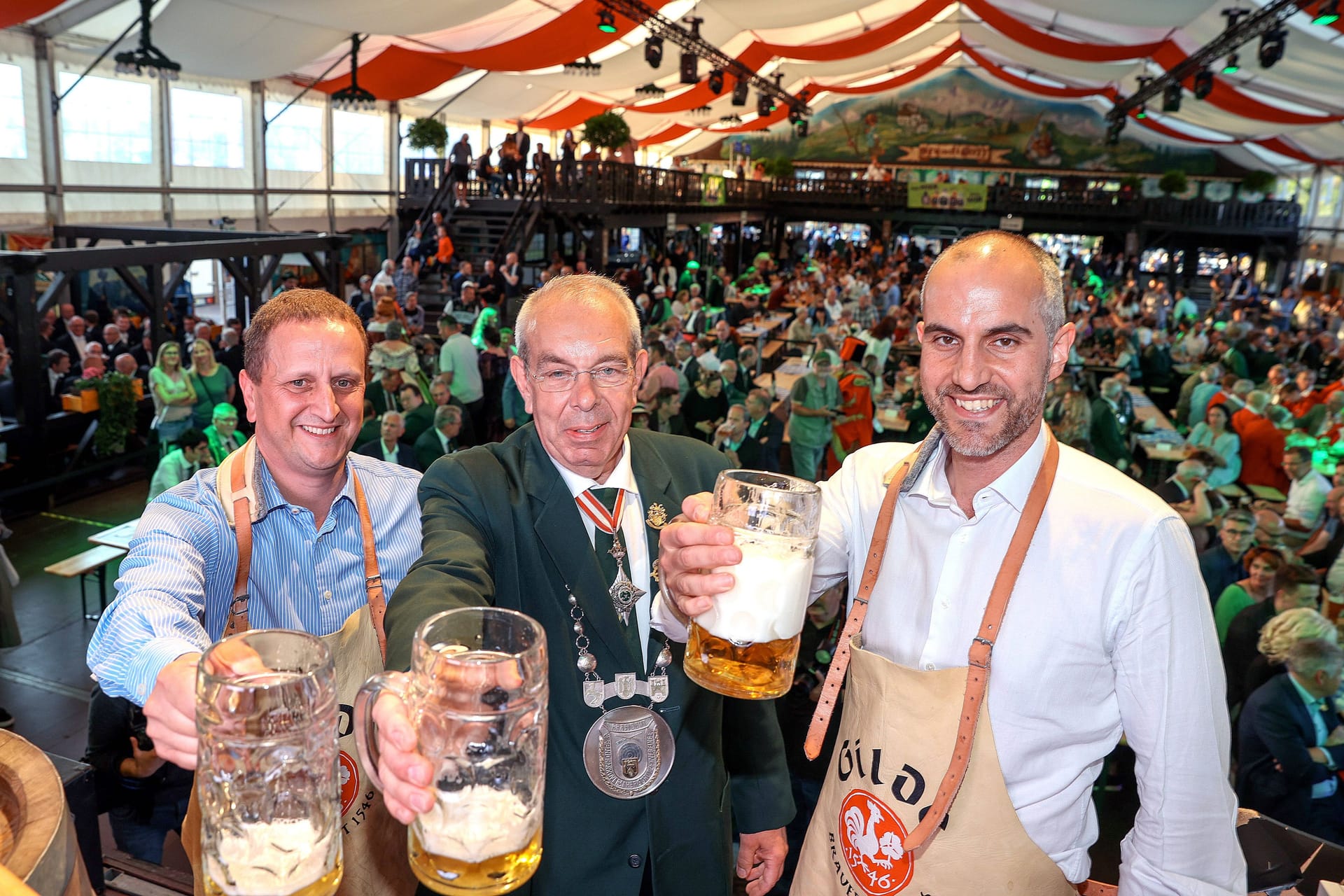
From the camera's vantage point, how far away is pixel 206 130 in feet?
43.7

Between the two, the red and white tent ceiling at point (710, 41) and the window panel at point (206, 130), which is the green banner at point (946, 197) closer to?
the red and white tent ceiling at point (710, 41)

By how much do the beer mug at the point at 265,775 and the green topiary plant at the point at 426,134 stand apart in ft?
50.5

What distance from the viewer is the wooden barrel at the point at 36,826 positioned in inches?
24.3

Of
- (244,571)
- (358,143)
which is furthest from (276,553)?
(358,143)

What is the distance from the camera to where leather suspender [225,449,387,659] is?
1.36 m

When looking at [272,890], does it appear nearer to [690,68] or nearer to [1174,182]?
[690,68]

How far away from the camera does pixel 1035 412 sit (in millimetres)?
1330

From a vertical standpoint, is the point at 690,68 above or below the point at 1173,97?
below

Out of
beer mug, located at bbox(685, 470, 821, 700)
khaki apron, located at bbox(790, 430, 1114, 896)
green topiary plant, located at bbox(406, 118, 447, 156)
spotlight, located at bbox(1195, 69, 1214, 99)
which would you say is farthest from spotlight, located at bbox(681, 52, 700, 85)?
beer mug, located at bbox(685, 470, 821, 700)

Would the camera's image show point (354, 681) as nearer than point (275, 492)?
Yes

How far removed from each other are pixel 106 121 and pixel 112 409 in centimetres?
658

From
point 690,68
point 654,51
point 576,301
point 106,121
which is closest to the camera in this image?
point 576,301

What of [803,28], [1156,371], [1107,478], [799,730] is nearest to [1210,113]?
[803,28]

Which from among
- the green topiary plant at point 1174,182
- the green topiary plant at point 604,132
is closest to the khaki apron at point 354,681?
the green topiary plant at point 604,132
